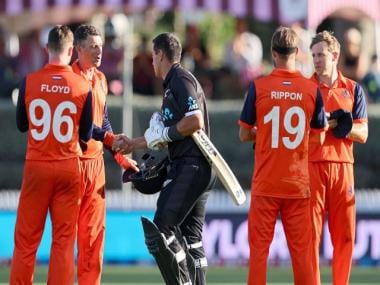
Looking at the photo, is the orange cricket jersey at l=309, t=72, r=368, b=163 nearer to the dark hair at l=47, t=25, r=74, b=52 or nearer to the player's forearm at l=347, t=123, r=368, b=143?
the player's forearm at l=347, t=123, r=368, b=143

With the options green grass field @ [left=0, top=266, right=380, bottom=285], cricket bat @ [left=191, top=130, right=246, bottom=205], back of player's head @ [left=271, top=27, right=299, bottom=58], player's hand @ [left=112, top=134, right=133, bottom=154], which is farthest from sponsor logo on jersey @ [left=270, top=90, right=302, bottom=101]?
green grass field @ [left=0, top=266, right=380, bottom=285]

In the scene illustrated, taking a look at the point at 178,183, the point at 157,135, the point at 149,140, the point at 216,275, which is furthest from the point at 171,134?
the point at 216,275

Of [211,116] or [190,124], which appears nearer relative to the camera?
[190,124]

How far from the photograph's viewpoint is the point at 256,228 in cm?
1077

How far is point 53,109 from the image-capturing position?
1083 cm

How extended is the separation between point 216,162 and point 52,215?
1406mm

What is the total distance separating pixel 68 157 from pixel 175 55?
3.93 feet

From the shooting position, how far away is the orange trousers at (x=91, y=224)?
1123 cm

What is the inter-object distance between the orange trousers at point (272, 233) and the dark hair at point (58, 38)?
6.46 ft

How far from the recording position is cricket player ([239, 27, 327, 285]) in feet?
35.1

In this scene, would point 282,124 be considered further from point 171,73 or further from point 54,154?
point 54,154

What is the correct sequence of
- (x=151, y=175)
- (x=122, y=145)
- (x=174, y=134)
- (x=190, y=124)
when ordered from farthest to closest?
(x=122, y=145) → (x=151, y=175) → (x=174, y=134) → (x=190, y=124)

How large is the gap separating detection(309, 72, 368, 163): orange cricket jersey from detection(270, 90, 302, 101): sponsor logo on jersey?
0.58m

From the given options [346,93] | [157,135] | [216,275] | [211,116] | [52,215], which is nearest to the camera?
[157,135]
